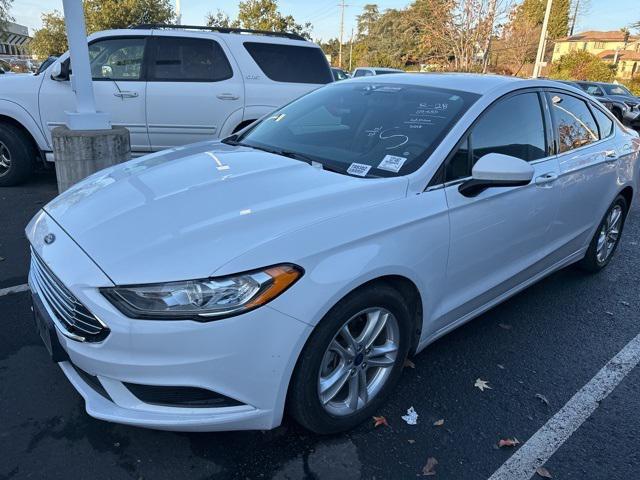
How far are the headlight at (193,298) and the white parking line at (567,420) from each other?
1.37 metres

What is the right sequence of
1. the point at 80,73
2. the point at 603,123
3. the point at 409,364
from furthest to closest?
the point at 80,73, the point at 603,123, the point at 409,364

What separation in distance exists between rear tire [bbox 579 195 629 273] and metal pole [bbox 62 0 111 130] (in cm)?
498

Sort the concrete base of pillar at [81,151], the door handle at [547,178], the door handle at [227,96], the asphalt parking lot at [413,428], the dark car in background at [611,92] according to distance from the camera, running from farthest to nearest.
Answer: the dark car in background at [611,92], the door handle at [227,96], the concrete base of pillar at [81,151], the door handle at [547,178], the asphalt parking lot at [413,428]

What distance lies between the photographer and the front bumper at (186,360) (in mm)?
1866

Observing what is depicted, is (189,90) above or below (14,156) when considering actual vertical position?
above

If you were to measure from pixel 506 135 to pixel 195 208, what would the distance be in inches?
78.1

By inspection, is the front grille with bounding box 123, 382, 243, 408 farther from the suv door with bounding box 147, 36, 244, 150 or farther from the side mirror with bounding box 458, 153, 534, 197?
the suv door with bounding box 147, 36, 244, 150

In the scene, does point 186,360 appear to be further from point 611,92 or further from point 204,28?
point 611,92

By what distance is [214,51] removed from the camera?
21.5 ft

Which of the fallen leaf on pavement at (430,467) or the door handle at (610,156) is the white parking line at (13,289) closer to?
the fallen leaf on pavement at (430,467)

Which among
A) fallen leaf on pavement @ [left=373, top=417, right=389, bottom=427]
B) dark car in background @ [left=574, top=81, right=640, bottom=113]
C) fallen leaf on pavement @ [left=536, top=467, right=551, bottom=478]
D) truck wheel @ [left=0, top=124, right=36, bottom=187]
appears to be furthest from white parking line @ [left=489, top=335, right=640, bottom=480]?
dark car in background @ [left=574, top=81, right=640, bottom=113]

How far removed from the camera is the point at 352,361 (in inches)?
92.8

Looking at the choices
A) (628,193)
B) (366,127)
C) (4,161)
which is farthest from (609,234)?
(4,161)

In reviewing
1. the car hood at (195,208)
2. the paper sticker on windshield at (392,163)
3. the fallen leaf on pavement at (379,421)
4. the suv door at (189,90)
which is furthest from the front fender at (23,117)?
the fallen leaf on pavement at (379,421)
